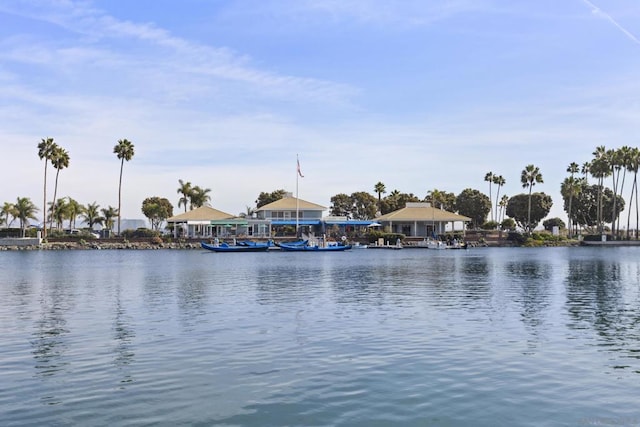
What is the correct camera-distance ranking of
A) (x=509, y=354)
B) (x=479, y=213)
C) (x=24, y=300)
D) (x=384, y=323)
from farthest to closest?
(x=479, y=213) < (x=24, y=300) < (x=384, y=323) < (x=509, y=354)

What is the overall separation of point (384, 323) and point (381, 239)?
301ft

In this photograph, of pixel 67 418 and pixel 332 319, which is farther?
pixel 332 319

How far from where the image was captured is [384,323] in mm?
23375

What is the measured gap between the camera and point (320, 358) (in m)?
17.1

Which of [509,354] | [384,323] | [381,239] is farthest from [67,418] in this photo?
[381,239]

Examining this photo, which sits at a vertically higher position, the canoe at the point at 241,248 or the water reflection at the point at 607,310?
the canoe at the point at 241,248

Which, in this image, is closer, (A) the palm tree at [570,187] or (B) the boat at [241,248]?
(B) the boat at [241,248]

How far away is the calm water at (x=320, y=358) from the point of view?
12.3 m

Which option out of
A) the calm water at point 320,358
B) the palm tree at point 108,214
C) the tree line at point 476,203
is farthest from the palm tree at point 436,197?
the calm water at point 320,358

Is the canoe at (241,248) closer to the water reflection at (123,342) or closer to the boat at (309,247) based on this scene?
the boat at (309,247)

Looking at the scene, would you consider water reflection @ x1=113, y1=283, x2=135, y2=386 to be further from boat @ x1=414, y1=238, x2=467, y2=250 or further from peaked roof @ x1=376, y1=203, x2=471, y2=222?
peaked roof @ x1=376, y1=203, x2=471, y2=222

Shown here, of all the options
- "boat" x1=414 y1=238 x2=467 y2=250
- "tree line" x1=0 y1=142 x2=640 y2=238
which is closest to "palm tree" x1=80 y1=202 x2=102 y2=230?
"tree line" x1=0 y1=142 x2=640 y2=238

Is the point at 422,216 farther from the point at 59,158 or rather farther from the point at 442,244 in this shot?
the point at 59,158

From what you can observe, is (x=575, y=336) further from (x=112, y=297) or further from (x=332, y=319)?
(x=112, y=297)
